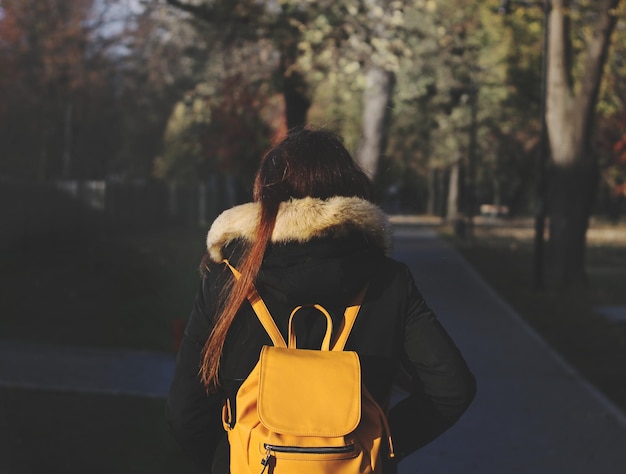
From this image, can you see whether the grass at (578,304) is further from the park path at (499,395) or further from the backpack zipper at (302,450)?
the backpack zipper at (302,450)

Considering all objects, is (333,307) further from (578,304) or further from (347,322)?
(578,304)

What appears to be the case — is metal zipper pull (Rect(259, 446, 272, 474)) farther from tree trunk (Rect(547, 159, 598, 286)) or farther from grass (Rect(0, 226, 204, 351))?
tree trunk (Rect(547, 159, 598, 286))

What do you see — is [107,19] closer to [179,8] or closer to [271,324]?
[179,8]

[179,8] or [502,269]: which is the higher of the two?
[179,8]

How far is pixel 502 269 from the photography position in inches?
948

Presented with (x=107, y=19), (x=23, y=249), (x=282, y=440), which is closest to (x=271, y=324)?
(x=282, y=440)

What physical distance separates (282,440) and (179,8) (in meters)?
14.5

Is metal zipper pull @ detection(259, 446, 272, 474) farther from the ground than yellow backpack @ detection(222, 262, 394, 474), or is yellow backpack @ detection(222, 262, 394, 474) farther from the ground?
yellow backpack @ detection(222, 262, 394, 474)

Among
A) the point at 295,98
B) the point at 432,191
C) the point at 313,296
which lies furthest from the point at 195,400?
the point at 432,191

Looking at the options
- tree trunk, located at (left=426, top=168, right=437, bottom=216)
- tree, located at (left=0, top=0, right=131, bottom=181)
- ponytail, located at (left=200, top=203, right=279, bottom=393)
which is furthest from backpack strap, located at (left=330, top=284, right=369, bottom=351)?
tree trunk, located at (left=426, top=168, right=437, bottom=216)

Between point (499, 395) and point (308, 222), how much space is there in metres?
6.60

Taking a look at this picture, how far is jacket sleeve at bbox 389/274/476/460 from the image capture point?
2531 mm

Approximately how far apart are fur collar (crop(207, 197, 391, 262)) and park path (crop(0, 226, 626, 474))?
0.52 metres

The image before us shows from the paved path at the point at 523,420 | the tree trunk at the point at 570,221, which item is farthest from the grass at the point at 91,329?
the tree trunk at the point at 570,221
